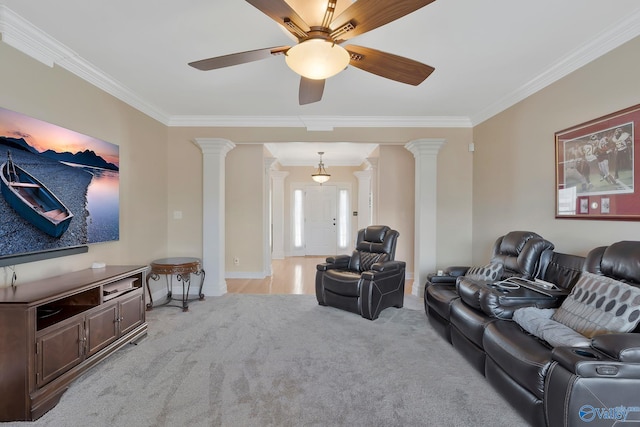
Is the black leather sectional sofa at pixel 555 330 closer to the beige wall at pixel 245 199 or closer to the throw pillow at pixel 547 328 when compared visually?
the throw pillow at pixel 547 328

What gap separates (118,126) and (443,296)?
3.95 m

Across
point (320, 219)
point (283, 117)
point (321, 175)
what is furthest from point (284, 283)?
point (320, 219)

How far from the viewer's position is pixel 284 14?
1.64 m

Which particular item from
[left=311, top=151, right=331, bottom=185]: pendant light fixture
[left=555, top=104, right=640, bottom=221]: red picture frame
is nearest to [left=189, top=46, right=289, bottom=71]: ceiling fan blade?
[left=555, top=104, right=640, bottom=221]: red picture frame

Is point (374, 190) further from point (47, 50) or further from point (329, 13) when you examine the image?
point (47, 50)

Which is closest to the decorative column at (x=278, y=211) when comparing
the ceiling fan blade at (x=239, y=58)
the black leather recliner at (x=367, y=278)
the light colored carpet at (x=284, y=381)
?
the black leather recliner at (x=367, y=278)

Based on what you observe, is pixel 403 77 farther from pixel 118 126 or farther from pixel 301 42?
pixel 118 126

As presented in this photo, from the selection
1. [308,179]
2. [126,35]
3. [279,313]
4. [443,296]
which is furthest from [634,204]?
[308,179]

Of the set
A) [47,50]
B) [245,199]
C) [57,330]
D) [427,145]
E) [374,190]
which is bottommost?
[57,330]

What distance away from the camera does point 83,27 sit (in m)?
2.37

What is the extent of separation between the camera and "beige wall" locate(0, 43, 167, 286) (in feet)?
7.77

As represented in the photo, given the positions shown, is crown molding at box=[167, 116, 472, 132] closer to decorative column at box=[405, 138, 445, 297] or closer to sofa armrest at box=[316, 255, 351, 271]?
decorative column at box=[405, 138, 445, 297]

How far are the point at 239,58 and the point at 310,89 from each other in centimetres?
63

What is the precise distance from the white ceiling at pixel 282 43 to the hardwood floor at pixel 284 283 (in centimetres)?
280
